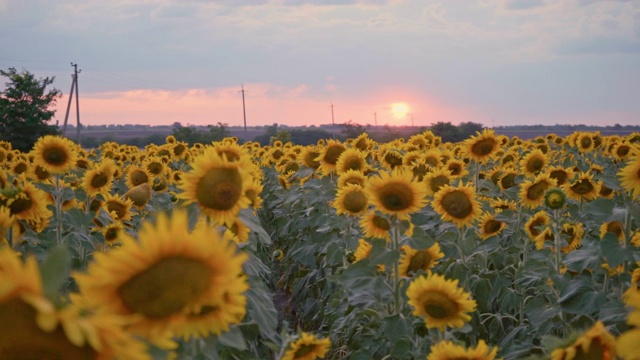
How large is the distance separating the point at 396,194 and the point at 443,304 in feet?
4.06

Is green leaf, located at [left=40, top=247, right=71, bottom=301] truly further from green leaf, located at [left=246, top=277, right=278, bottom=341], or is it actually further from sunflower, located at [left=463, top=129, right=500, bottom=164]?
sunflower, located at [left=463, top=129, right=500, bottom=164]

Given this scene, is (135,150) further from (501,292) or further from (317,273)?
(501,292)

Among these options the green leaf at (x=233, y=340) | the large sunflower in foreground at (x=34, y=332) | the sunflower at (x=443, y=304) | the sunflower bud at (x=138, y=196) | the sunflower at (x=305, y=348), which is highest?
the large sunflower in foreground at (x=34, y=332)

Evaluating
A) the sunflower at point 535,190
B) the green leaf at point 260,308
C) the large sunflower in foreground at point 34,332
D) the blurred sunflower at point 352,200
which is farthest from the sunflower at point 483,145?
the large sunflower in foreground at point 34,332

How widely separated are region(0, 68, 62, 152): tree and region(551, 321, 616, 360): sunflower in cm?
3937

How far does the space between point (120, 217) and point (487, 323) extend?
345 cm

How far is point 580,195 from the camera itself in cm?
623

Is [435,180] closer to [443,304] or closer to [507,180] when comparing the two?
[507,180]

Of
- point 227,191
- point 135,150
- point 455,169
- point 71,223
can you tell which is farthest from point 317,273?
point 135,150

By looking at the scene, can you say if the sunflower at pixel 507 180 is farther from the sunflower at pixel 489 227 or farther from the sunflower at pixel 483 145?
the sunflower at pixel 489 227

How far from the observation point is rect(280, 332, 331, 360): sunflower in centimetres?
294

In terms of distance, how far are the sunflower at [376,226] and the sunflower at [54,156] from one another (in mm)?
3290

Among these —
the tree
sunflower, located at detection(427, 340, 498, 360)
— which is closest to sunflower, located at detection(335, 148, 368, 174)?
sunflower, located at detection(427, 340, 498, 360)

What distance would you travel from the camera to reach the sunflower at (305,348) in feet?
9.66
